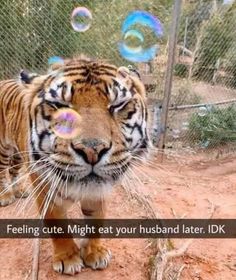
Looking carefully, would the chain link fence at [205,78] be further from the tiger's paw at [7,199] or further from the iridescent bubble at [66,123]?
the iridescent bubble at [66,123]

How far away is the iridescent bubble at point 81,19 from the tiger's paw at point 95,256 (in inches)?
75.4

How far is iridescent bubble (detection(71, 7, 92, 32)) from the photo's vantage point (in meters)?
3.68

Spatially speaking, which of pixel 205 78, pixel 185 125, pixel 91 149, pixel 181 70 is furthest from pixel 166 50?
pixel 91 149

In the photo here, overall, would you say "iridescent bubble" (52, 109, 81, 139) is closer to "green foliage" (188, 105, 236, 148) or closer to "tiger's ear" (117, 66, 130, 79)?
"tiger's ear" (117, 66, 130, 79)

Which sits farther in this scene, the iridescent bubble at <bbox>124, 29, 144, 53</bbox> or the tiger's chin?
the iridescent bubble at <bbox>124, 29, 144, 53</bbox>

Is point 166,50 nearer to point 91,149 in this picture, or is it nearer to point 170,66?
point 170,66

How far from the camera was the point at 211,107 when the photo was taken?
6.21 m

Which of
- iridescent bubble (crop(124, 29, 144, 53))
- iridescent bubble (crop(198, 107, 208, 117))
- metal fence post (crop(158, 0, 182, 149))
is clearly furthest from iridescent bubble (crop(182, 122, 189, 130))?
iridescent bubble (crop(124, 29, 144, 53))

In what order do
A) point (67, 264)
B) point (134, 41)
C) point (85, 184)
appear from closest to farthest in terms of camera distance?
point (85, 184) < point (67, 264) < point (134, 41)

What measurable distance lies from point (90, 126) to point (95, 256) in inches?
48.3

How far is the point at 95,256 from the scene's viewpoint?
2.87m
